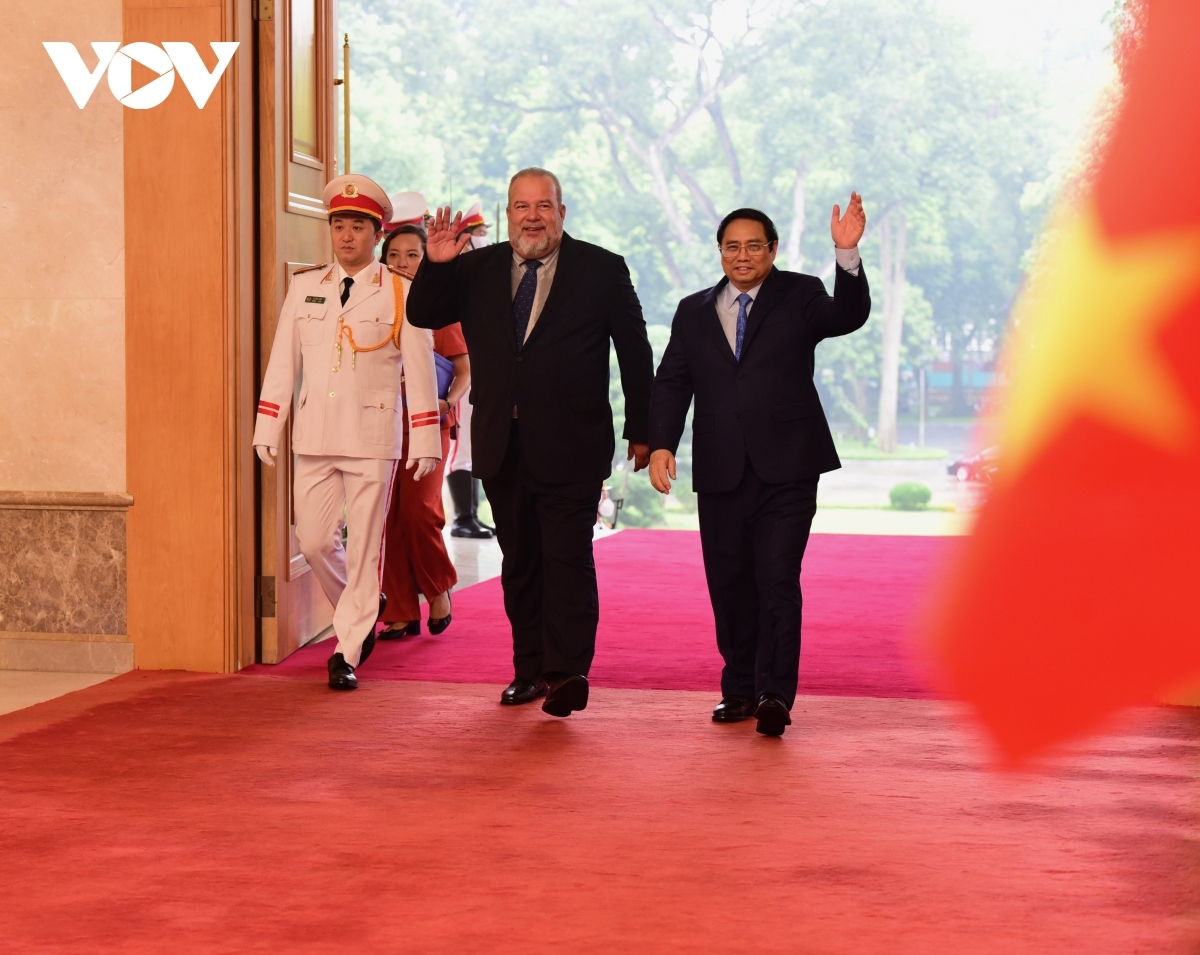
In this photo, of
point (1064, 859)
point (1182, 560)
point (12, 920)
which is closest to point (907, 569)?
point (1182, 560)

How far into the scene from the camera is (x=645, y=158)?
18.7 meters

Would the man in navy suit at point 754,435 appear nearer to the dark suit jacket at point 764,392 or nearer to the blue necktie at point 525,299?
the dark suit jacket at point 764,392

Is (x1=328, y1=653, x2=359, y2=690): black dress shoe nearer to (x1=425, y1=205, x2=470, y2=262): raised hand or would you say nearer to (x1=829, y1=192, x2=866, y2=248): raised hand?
(x1=425, y1=205, x2=470, y2=262): raised hand

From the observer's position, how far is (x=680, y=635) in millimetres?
5727

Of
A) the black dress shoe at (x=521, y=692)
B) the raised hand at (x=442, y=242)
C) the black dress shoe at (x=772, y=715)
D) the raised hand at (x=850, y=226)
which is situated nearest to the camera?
the raised hand at (x=850, y=226)

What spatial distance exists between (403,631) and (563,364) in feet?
5.86

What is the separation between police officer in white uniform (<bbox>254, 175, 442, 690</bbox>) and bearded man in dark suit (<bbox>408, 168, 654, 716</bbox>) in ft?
1.14

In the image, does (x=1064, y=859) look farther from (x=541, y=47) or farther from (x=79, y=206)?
(x=541, y=47)

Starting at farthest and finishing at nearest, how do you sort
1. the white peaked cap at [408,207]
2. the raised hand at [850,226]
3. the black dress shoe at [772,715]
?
1. the white peaked cap at [408,207]
2. the black dress shoe at [772,715]
3. the raised hand at [850,226]

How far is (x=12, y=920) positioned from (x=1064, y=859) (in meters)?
1.96

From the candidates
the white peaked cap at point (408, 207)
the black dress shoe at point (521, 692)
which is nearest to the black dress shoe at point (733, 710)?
the black dress shoe at point (521, 692)

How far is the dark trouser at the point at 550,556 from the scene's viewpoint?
4086 millimetres

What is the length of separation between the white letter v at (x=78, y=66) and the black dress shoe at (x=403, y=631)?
6.87 ft

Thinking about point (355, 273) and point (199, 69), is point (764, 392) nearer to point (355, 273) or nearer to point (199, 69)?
point (355, 273)
